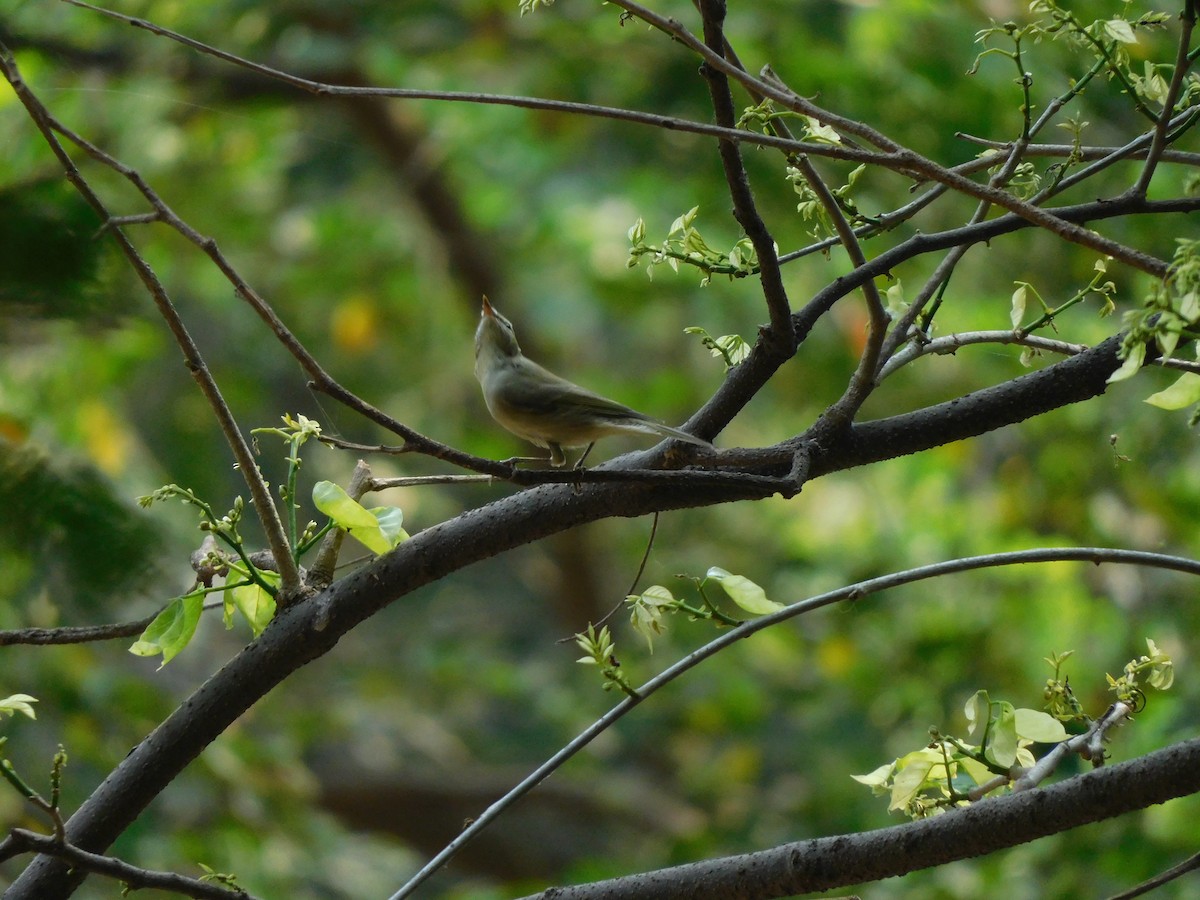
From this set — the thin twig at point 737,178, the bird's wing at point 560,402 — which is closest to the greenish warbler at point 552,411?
the bird's wing at point 560,402

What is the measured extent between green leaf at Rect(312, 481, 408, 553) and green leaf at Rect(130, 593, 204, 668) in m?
0.23

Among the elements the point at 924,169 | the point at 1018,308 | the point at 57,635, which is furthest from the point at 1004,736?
the point at 57,635

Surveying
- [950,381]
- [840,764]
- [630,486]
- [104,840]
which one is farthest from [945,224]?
[104,840]

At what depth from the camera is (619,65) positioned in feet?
18.3

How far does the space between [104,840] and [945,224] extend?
460cm

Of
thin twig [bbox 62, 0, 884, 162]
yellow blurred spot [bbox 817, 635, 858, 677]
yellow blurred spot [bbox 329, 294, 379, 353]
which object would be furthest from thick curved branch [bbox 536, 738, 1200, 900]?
yellow blurred spot [bbox 329, 294, 379, 353]

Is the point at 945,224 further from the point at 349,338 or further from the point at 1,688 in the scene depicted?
the point at 1,688

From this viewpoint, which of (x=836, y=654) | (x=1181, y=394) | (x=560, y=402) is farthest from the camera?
(x=836, y=654)

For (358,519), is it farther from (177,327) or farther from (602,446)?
(602,446)

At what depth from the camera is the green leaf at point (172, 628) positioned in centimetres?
162

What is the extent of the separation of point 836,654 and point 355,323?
11.2 ft

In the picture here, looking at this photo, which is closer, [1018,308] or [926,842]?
[926,842]

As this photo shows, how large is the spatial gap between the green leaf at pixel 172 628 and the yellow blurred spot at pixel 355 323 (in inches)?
220

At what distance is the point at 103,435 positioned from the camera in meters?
6.12
